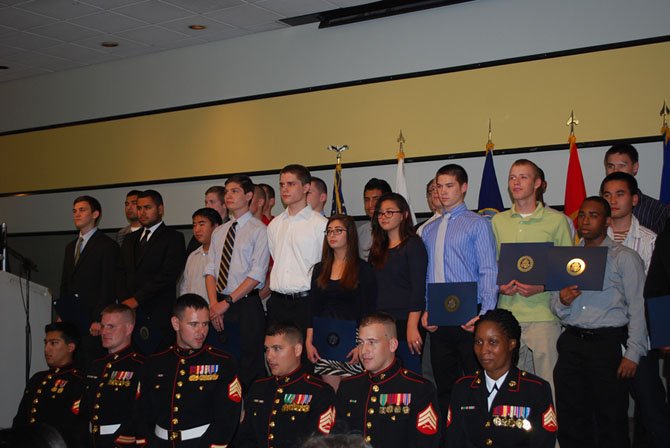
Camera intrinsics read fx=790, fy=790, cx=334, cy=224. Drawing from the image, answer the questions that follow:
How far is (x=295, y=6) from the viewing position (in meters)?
6.97

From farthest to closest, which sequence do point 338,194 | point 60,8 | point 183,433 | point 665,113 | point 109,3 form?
point 60,8 < point 109,3 < point 338,194 < point 665,113 < point 183,433

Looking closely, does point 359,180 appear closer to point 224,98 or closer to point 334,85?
point 334,85

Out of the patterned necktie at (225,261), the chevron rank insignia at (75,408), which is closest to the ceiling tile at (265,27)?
the patterned necktie at (225,261)

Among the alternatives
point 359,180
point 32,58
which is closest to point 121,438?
point 359,180

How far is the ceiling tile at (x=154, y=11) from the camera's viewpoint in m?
6.93

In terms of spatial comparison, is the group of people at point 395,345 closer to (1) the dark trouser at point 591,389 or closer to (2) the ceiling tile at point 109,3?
(1) the dark trouser at point 591,389

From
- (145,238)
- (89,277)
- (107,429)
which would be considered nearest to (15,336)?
(89,277)

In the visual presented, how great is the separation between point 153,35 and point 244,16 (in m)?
1.13

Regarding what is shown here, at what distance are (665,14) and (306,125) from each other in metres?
3.26

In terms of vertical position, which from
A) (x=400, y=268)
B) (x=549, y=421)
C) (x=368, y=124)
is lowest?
(x=549, y=421)

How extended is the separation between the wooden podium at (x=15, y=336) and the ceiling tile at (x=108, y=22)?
2446 millimetres

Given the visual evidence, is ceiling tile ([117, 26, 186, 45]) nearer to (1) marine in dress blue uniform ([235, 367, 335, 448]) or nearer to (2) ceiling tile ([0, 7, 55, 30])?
(2) ceiling tile ([0, 7, 55, 30])

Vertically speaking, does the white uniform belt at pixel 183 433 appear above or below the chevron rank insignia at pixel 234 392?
below

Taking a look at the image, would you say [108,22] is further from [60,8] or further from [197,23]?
[197,23]
